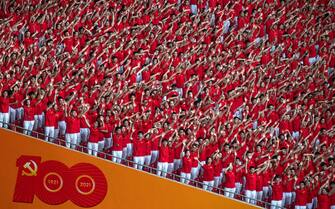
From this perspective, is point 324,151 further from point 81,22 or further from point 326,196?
point 81,22

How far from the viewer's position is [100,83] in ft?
53.9

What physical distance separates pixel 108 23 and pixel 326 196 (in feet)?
19.2

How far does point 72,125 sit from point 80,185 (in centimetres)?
106

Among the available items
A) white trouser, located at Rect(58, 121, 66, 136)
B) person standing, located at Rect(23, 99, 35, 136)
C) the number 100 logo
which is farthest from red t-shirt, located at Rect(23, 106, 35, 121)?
the number 100 logo

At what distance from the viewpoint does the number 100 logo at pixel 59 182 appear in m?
15.0

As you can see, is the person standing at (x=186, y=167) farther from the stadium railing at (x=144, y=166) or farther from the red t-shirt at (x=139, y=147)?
the red t-shirt at (x=139, y=147)

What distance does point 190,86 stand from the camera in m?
17.1

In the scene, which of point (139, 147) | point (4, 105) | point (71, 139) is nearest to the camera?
point (4, 105)

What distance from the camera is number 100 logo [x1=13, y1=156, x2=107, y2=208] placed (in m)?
15.0

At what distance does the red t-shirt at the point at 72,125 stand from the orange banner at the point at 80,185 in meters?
0.50

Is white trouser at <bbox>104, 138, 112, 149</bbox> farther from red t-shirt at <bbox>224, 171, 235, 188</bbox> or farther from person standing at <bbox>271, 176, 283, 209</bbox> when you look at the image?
person standing at <bbox>271, 176, 283, 209</bbox>

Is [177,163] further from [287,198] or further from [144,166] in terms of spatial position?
[287,198]

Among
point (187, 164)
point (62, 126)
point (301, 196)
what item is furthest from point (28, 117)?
point (301, 196)

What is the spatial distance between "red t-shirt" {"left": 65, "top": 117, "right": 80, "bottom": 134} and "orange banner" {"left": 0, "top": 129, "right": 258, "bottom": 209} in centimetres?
50
